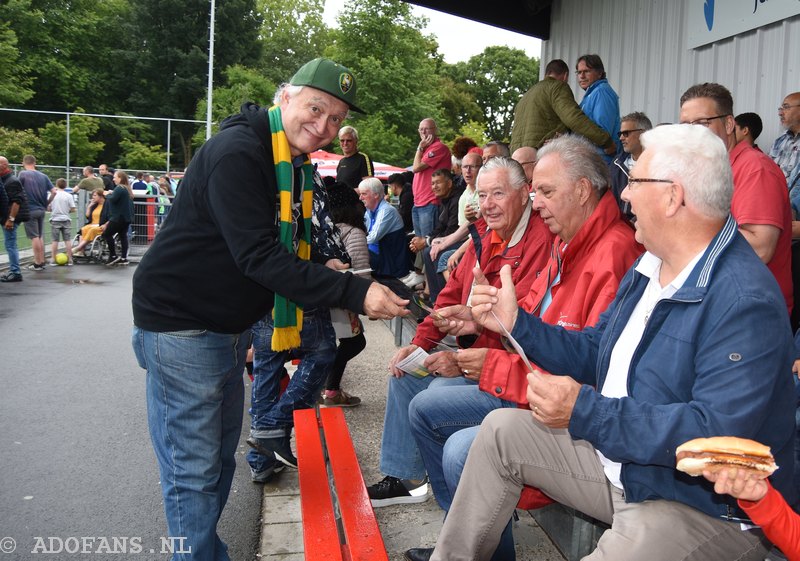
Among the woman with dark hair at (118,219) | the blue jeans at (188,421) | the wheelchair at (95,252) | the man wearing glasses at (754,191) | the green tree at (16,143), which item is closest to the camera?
the blue jeans at (188,421)

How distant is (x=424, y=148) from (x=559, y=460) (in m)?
7.27

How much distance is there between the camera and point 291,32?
67.6 m

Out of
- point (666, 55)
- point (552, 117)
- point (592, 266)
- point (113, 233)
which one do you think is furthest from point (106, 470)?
point (113, 233)

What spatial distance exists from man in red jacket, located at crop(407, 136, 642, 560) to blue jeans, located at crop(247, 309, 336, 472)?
45.8 inches

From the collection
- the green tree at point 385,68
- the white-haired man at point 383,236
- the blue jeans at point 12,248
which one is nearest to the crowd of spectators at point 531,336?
the white-haired man at point 383,236

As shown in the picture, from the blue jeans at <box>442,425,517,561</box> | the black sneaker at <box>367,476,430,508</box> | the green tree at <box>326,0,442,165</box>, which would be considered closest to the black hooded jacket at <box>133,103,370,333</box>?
the blue jeans at <box>442,425,517,561</box>

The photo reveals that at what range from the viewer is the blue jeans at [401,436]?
3.80 metres

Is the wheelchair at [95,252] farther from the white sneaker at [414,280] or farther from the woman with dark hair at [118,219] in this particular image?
the white sneaker at [414,280]

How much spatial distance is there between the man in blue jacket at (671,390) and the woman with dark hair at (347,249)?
343cm

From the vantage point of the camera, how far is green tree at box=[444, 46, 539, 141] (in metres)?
61.8

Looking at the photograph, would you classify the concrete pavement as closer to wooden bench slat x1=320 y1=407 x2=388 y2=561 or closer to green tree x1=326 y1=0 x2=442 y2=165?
wooden bench slat x1=320 y1=407 x2=388 y2=561

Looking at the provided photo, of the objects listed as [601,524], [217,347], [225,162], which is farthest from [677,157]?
[217,347]

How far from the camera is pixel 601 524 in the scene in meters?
2.59

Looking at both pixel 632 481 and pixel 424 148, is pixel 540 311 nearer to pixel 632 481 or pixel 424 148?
pixel 632 481
